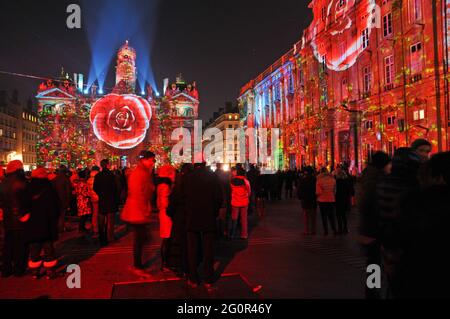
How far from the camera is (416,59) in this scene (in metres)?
26.2

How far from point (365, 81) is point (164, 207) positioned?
30243mm

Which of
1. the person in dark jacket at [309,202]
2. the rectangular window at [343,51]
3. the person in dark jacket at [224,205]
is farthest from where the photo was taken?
the rectangular window at [343,51]

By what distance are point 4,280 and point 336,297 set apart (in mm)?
5602

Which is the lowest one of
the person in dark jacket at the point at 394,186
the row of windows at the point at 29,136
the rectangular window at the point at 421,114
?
the person in dark jacket at the point at 394,186

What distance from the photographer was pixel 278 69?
5481cm

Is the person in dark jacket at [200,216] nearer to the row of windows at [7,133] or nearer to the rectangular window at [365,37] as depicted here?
the rectangular window at [365,37]

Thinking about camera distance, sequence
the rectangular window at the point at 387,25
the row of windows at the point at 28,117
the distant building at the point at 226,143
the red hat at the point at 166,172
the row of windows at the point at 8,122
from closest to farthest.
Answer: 1. the red hat at the point at 166,172
2. the rectangular window at the point at 387,25
3. the row of windows at the point at 8,122
4. the row of windows at the point at 28,117
5. the distant building at the point at 226,143

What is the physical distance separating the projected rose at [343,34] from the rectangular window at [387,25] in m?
0.76

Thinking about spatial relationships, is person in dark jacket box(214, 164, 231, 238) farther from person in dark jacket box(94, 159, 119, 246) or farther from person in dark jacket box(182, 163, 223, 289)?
person in dark jacket box(182, 163, 223, 289)

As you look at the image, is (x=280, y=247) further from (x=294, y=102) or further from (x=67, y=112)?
(x=294, y=102)

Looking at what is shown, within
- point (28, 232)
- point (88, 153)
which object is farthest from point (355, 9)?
point (28, 232)

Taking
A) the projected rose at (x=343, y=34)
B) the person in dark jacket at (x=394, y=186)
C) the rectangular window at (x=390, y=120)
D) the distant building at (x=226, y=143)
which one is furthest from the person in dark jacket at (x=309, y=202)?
the distant building at (x=226, y=143)

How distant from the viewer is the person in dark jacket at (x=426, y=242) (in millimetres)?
2510

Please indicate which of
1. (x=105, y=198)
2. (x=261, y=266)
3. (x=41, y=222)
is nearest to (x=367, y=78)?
(x=105, y=198)
